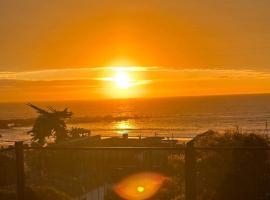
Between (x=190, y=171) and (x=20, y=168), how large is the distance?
Result: 10.4 ft

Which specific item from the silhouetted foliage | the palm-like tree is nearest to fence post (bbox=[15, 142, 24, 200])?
the silhouetted foliage

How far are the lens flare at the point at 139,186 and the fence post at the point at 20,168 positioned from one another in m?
5.09

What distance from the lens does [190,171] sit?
282 inches

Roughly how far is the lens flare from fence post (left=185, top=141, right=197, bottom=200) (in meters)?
5.68

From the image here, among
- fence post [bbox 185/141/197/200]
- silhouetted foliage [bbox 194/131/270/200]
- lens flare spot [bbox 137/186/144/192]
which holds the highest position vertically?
fence post [bbox 185/141/197/200]

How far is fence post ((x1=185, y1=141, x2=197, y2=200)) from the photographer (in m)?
7.10

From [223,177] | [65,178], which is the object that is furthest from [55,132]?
[223,177]

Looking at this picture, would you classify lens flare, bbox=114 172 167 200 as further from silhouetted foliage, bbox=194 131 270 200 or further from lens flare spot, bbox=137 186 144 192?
silhouetted foliage, bbox=194 131 270 200

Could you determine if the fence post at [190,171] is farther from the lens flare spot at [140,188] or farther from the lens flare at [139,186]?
the lens flare spot at [140,188]

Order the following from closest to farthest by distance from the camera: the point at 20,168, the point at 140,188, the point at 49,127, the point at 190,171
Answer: the point at 190,171, the point at 20,168, the point at 140,188, the point at 49,127

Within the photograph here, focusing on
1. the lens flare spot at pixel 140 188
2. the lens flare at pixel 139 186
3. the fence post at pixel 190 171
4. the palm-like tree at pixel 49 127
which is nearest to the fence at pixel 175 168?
the lens flare at pixel 139 186

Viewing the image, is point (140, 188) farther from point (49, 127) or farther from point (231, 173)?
point (49, 127)

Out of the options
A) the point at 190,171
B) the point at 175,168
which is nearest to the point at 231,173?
the point at 175,168

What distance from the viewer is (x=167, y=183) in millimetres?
14406
